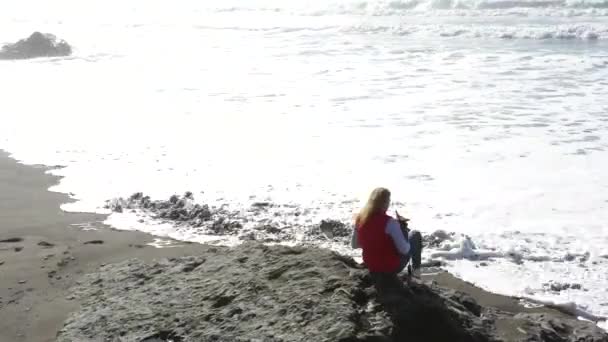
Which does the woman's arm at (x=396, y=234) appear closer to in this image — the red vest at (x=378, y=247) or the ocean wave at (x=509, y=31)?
the red vest at (x=378, y=247)

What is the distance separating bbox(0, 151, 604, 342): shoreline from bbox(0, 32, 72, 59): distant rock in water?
17.3 m

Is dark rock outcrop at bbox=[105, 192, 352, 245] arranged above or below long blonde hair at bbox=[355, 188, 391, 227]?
below

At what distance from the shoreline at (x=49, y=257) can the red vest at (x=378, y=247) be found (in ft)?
2.93

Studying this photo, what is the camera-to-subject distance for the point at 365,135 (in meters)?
10.9

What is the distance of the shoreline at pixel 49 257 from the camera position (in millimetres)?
4809

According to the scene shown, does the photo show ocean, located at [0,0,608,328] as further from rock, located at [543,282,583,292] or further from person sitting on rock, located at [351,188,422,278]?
person sitting on rock, located at [351,188,422,278]

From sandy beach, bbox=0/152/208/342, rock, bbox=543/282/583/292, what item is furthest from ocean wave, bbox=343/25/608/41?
rock, bbox=543/282/583/292

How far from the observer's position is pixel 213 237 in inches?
263

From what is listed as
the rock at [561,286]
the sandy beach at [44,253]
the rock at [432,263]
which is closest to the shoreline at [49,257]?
the sandy beach at [44,253]

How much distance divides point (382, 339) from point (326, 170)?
212 inches

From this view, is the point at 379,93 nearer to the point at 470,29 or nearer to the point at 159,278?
the point at 159,278

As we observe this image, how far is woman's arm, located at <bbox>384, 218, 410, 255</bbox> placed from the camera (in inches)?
171

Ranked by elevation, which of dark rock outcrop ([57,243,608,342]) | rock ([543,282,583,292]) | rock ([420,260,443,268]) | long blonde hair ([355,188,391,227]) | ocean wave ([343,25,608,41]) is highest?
ocean wave ([343,25,608,41])

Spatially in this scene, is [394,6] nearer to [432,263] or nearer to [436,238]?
[436,238]
